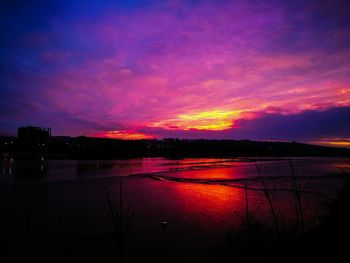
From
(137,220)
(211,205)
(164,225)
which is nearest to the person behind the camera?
(164,225)

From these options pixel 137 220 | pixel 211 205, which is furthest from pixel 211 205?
pixel 137 220

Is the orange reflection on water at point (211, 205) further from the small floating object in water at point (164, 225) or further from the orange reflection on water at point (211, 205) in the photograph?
the small floating object in water at point (164, 225)

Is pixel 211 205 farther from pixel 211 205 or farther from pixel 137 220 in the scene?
pixel 137 220

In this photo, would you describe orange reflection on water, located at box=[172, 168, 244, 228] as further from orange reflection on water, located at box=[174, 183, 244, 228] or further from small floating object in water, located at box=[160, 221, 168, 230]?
small floating object in water, located at box=[160, 221, 168, 230]

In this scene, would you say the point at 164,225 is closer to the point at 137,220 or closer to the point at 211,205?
the point at 137,220

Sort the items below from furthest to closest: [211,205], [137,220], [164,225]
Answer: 1. [211,205]
2. [137,220]
3. [164,225]

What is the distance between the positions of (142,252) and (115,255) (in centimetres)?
75

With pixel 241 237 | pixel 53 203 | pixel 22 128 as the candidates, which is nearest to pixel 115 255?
pixel 241 237

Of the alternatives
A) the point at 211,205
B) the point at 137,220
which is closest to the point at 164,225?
the point at 137,220

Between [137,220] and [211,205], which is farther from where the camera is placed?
[211,205]

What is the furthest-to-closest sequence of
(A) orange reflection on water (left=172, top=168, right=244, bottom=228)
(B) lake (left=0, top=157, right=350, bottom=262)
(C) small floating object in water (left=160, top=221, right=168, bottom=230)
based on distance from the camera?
(A) orange reflection on water (left=172, top=168, right=244, bottom=228) < (C) small floating object in water (left=160, top=221, right=168, bottom=230) < (B) lake (left=0, top=157, right=350, bottom=262)

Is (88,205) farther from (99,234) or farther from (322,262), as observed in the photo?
(322,262)

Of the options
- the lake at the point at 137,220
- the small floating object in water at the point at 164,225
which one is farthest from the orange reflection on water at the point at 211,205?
the small floating object in water at the point at 164,225

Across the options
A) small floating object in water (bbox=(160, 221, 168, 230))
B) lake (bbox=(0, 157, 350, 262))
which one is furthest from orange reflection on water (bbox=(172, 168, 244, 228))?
small floating object in water (bbox=(160, 221, 168, 230))
